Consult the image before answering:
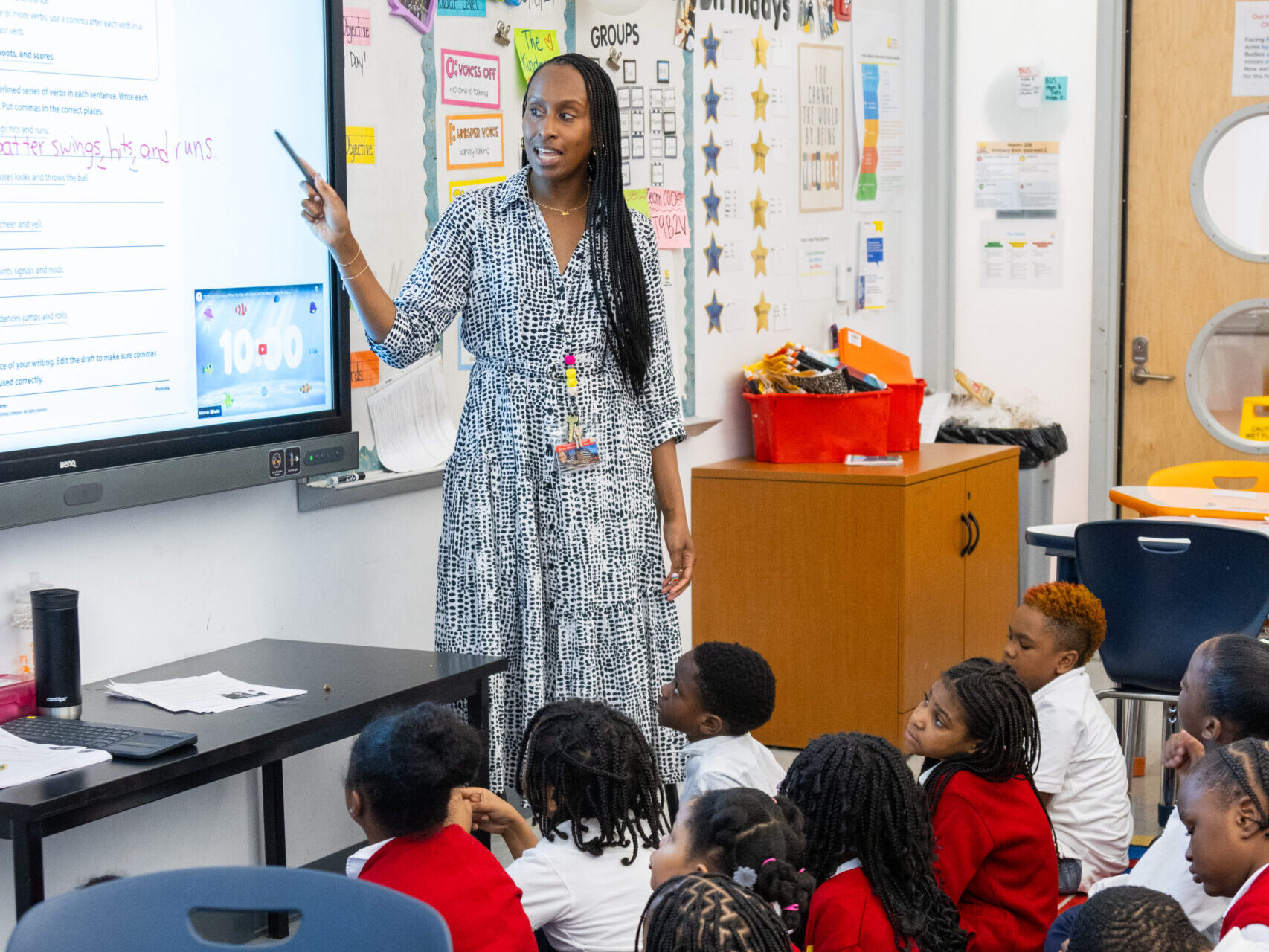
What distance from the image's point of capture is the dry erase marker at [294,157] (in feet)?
7.83

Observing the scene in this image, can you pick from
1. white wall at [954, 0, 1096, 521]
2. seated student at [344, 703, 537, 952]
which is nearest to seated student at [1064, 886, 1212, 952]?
seated student at [344, 703, 537, 952]

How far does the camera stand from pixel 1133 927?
132cm

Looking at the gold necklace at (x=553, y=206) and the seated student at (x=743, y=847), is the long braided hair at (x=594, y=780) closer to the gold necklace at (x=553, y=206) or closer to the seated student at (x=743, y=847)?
the seated student at (x=743, y=847)

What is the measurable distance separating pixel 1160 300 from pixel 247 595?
367 cm

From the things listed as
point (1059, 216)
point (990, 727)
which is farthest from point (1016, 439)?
point (990, 727)

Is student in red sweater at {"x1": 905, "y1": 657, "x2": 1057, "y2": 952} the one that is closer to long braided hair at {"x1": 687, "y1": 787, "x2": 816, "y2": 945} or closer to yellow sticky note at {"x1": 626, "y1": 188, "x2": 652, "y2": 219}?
long braided hair at {"x1": 687, "y1": 787, "x2": 816, "y2": 945}

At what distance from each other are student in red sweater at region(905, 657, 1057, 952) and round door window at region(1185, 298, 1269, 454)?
3259 mm

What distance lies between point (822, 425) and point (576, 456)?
166 cm

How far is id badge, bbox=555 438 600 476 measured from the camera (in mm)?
2555

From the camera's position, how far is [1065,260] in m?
5.32

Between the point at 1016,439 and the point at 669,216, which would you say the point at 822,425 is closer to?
the point at 669,216

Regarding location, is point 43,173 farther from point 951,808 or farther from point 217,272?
point 951,808

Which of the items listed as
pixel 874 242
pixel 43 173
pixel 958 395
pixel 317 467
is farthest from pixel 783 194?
pixel 43 173

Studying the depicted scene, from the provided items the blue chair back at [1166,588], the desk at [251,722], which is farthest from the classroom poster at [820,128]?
the desk at [251,722]
